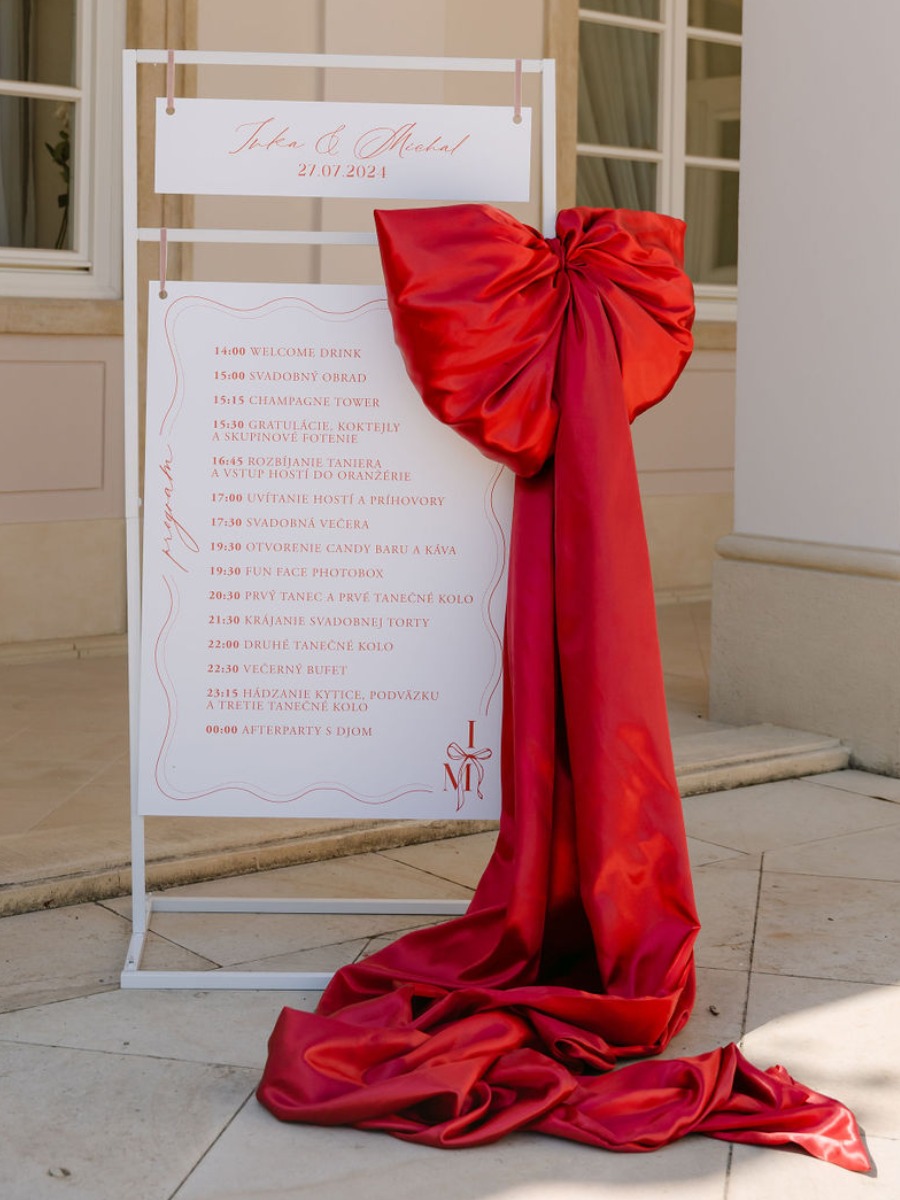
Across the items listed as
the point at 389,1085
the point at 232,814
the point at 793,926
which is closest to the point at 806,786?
the point at 793,926

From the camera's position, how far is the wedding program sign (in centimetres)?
280

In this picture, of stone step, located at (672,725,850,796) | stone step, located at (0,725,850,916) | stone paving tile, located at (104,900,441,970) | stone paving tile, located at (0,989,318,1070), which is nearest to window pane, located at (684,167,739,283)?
stone step, located at (672,725,850,796)

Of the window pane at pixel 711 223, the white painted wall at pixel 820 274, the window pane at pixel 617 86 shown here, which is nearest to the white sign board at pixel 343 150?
the white painted wall at pixel 820 274

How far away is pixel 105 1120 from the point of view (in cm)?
225

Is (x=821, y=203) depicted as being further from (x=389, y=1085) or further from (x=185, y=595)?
(x=389, y=1085)

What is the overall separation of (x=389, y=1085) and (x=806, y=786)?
2223 mm

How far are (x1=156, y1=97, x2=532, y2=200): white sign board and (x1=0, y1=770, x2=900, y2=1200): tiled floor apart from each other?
134cm

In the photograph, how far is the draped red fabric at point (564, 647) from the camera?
258 centimetres

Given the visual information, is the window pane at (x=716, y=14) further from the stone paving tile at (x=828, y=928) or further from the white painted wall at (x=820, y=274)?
the stone paving tile at (x=828, y=928)

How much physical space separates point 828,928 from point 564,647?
0.88 metres

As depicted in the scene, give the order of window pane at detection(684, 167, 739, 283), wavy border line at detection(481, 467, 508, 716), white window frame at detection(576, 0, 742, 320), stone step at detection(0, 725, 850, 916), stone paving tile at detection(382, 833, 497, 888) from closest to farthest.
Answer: wavy border line at detection(481, 467, 508, 716), stone step at detection(0, 725, 850, 916), stone paving tile at detection(382, 833, 497, 888), white window frame at detection(576, 0, 742, 320), window pane at detection(684, 167, 739, 283)

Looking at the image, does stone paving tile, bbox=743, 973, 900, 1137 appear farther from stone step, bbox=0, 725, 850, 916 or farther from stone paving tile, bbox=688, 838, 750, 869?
stone step, bbox=0, 725, 850, 916

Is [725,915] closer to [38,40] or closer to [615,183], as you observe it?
[38,40]

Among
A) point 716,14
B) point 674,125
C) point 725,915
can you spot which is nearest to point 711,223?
point 674,125
